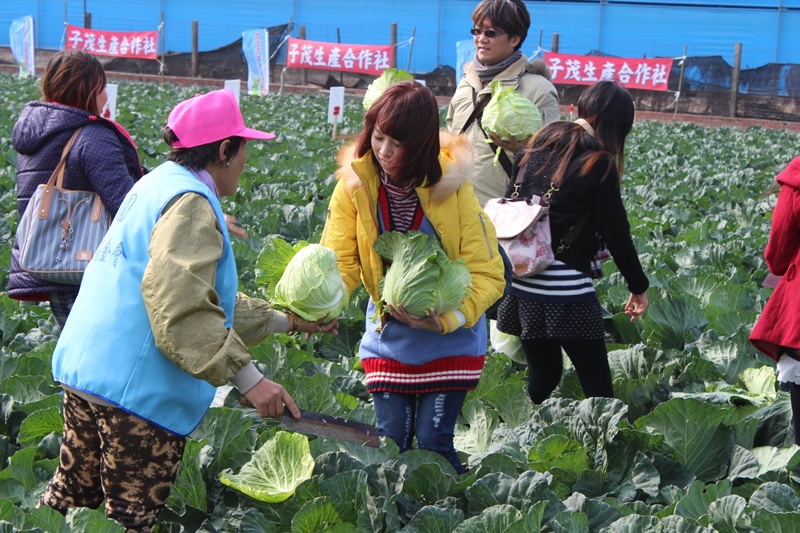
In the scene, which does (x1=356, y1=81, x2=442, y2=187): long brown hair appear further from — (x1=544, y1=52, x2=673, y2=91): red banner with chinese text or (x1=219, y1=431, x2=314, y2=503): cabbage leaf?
(x1=544, y1=52, x2=673, y2=91): red banner with chinese text

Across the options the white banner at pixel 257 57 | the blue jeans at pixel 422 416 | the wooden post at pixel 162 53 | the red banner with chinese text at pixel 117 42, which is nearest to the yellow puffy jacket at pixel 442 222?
the blue jeans at pixel 422 416

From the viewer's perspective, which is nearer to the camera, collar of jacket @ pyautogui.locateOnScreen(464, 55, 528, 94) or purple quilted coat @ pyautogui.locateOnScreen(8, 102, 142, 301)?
purple quilted coat @ pyautogui.locateOnScreen(8, 102, 142, 301)

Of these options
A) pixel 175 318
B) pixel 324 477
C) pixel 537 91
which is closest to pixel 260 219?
pixel 537 91

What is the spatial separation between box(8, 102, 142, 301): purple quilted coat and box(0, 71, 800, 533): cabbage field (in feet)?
1.57

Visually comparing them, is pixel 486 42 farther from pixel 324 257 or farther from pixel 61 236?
pixel 61 236

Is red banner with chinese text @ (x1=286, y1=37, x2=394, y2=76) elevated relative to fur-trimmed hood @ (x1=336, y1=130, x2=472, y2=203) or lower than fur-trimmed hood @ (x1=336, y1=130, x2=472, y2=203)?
elevated

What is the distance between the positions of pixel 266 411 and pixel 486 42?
237cm

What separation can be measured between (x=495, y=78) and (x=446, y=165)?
153 cm

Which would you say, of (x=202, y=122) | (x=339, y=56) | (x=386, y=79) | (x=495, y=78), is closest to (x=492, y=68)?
(x=495, y=78)

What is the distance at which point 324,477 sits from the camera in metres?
3.07

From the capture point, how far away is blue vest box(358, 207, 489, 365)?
3133 millimetres

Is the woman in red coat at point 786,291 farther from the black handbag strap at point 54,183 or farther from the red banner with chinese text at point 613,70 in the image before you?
the red banner with chinese text at point 613,70

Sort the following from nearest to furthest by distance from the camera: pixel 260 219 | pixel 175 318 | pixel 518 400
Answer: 1. pixel 175 318
2. pixel 518 400
3. pixel 260 219

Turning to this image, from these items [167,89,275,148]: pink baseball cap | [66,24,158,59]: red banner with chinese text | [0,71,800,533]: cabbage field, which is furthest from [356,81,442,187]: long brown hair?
[66,24,158,59]: red banner with chinese text
